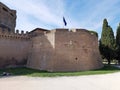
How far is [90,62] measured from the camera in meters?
18.6

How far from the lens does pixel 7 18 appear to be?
25.0 metres

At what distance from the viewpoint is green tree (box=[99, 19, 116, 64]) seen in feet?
84.8

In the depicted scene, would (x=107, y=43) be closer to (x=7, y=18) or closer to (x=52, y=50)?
(x=52, y=50)

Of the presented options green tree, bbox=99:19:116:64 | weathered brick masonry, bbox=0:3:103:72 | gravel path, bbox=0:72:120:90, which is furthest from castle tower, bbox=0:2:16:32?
green tree, bbox=99:19:116:64

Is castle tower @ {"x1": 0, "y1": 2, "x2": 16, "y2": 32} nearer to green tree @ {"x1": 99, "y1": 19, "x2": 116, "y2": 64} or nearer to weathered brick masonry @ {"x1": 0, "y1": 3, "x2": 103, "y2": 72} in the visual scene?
weathered brick masonry @ {"x1": 0, "y1": 3, "x2": 103, "y2": 72}

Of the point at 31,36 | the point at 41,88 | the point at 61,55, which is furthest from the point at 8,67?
the point at 41,88

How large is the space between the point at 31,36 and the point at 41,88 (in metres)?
14.1

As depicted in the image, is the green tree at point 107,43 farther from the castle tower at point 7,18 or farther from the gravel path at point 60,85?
the gravel path at point 60,85

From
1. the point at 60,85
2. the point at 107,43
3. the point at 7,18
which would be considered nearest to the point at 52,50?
the point at 60,85

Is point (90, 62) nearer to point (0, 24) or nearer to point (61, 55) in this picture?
point (61, 55)

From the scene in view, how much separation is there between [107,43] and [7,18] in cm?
1536

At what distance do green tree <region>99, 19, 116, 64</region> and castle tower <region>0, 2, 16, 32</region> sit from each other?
14.1 metres

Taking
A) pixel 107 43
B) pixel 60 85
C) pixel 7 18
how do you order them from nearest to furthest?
pixel 60 85
pixel 7 18
pixel 107 43

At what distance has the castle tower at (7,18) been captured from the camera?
76.5ft
